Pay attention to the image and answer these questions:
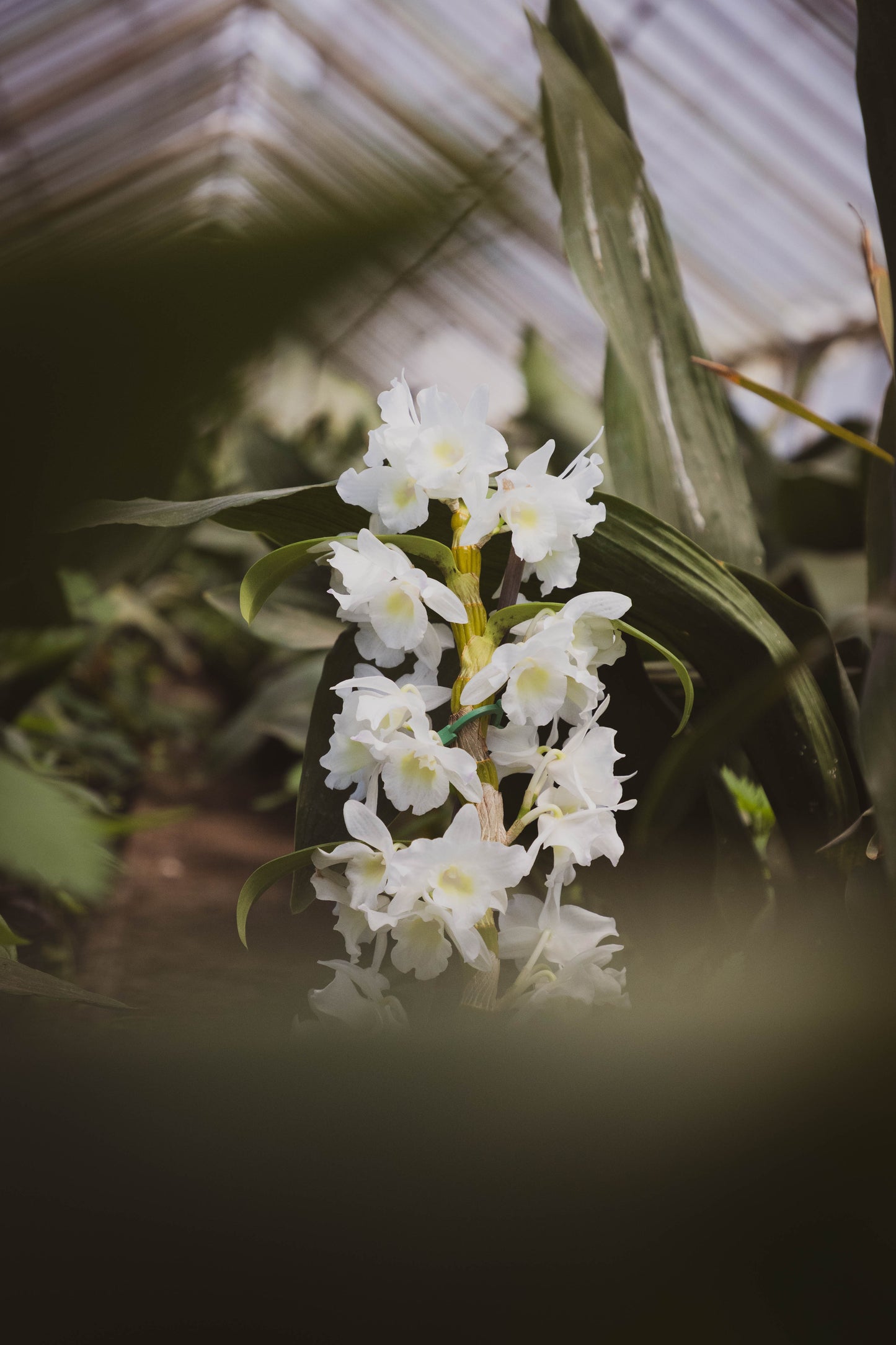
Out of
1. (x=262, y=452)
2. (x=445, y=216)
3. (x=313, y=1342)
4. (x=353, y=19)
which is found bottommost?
(x=313, y=1342)

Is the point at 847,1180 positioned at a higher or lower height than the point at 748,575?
lower

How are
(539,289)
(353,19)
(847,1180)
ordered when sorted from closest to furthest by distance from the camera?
(847,1180) < (353,19) < (539,289)

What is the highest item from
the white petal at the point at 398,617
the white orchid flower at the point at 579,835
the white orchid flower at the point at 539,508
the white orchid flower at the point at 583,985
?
the white orchid flower at the point at 539,508

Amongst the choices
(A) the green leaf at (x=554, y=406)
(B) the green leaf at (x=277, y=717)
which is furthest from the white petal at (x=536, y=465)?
(A) the green leaf at (x=554, y=406)

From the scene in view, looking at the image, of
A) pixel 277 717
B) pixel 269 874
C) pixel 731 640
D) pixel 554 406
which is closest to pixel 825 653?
pixel 731 640

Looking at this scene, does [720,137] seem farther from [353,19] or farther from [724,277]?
[353,19]

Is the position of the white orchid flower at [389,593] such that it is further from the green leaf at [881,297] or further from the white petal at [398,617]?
the green leaf at [881,297]

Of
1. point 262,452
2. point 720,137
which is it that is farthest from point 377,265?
point 720,137
